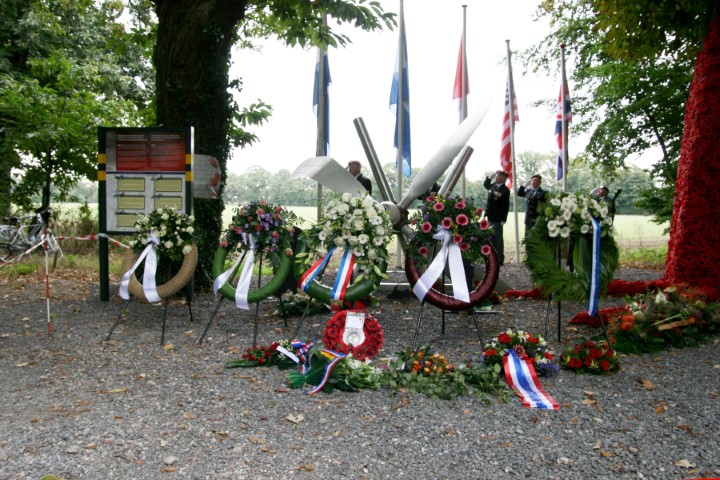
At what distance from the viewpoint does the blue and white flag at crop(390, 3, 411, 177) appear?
35.3 ft

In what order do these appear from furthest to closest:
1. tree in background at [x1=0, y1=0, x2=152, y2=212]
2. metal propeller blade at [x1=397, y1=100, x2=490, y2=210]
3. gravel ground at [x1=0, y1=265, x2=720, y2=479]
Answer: tree in background at [x1=0, y1=0, x2=152, y2=212]
metal propeller blade at [x1=397, y1=100, x2=490, y2=210]
gravel ground at [x1=0, y1=265, x2=720, y2=479]

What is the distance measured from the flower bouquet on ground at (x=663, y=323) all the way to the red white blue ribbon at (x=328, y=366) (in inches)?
115

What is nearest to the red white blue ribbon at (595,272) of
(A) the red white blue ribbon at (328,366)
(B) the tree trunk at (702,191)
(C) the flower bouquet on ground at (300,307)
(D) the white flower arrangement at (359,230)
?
(D) the white flower arrangement at (359,230)

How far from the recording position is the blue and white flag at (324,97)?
10437 mm

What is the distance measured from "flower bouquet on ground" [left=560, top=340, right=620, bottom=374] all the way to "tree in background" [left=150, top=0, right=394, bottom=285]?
547 cm

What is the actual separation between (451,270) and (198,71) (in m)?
5.14

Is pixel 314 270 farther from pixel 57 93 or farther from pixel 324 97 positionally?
pixel 57 93

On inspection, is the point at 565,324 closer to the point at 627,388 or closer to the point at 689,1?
the point at 627,388

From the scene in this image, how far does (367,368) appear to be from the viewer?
16.2ft

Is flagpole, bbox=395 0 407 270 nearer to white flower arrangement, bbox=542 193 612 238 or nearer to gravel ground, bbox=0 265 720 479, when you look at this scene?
white flower arrangement, bbox=542 193 612 238

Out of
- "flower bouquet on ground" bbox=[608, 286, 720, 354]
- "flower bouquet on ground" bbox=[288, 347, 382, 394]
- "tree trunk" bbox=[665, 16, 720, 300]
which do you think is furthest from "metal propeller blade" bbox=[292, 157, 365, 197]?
"tree trunk" bbox=[665, 16, 720, 300]

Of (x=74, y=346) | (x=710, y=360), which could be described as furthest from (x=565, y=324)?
(x=74, y=346)

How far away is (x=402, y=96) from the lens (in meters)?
10.9

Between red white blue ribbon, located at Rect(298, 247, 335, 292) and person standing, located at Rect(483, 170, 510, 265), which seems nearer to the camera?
red white blue ribbon, located at Rect(298, 247, 335, 292)
